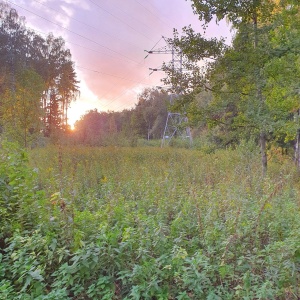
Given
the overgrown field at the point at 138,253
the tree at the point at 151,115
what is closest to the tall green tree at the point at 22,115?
the overgrown field at the point at 138,253

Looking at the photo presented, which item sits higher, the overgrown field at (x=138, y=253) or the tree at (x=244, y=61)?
the tree at (x=244, y=61)

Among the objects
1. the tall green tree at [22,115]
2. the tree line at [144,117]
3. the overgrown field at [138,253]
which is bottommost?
the overgrown field at [138,253]

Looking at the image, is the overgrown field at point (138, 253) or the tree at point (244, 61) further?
the tree at point (244, 61)

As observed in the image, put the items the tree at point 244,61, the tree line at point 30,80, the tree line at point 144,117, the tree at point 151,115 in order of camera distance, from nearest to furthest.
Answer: the tree at point 244,61
the tree line at point 30,80
the tree line at point 144,117
the tree at point 151,115

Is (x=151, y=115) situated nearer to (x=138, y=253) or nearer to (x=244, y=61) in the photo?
(x=244, y=61)

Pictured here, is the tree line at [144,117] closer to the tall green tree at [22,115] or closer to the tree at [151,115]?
the tree at [151,115]

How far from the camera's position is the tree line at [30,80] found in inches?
453

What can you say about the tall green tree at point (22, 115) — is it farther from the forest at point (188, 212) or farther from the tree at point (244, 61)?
the tree at point (244, 61)

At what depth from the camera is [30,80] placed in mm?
12844

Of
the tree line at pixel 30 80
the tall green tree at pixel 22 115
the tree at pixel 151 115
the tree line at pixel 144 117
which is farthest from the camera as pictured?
the tree at pixel 151 115

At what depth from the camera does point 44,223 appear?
285cm

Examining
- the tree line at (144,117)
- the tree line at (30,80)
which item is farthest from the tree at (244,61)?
the tree line at (144,117)

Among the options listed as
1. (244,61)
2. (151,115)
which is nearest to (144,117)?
(151,115)

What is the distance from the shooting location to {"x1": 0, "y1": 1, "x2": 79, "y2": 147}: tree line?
1150cm
